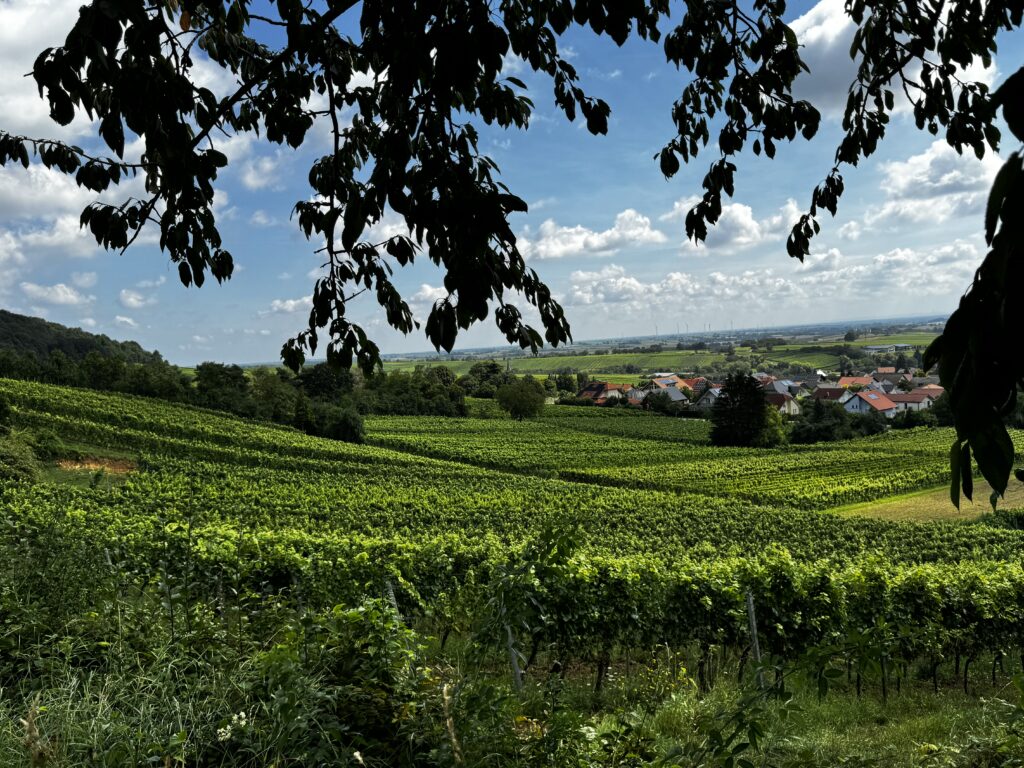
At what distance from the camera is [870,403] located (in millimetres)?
81688

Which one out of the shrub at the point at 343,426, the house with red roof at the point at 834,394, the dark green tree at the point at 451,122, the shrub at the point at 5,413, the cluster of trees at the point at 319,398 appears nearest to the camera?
the dark green tree at the point at 451,122

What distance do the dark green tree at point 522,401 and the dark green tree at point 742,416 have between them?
2476 centimetres

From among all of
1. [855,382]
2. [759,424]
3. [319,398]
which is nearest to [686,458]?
[759,424]

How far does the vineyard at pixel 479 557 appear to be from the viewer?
3240mm

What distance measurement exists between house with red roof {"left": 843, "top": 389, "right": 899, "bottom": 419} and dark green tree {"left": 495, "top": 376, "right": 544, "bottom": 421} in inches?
1554

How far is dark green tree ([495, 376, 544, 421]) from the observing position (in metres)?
79.9

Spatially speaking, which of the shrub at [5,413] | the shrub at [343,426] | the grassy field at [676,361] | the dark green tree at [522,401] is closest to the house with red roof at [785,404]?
the dark green tree at [522,401]

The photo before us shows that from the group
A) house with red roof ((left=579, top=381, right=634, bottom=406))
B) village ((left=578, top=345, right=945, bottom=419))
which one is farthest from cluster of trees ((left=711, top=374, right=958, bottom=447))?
house with red roof ((left=579, top=381, right=634, bottom=406))

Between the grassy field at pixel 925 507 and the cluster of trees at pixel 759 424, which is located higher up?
the cluster of trees at pixel 759 424

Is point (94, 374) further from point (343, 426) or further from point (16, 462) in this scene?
point (16, 462)

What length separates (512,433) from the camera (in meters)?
64.7

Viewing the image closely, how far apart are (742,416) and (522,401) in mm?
28018

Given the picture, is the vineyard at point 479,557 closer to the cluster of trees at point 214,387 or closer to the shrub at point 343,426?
the shrub at point 343,426

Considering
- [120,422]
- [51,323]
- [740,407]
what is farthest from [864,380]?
[51,323]
